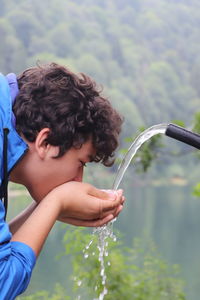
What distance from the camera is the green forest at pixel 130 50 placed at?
19891mm

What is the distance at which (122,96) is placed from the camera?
65.5 ft

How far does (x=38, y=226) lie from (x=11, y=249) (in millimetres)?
82

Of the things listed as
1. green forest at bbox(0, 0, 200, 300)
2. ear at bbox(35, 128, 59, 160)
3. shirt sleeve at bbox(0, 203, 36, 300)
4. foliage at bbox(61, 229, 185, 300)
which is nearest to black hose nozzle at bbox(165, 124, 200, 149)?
ear at bbox(35, 128, 59, 160)

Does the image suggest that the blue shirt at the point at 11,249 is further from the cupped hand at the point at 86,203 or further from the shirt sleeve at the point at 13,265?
the cupped hand at the point at 86,203

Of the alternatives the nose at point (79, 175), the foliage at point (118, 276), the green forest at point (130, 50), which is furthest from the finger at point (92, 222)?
the green forest at point (130, 50)

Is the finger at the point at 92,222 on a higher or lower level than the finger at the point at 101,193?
lower

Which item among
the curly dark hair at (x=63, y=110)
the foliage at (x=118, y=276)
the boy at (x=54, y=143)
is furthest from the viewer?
the foliage at (x=118, y=276)

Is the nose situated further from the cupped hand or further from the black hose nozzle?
the black hose nozzle

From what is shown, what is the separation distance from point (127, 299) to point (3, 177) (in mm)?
3516

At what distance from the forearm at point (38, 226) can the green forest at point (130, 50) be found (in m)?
13.1

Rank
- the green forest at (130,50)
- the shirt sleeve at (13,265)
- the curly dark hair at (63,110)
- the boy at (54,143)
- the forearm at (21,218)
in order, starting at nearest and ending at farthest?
the shirt sleeve at (13,265)
the boy at (54,143)
the curly dark hair at (63,110)
the forearm at (21,218)
the green forest at (130,50)

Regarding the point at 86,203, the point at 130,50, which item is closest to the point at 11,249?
the point at 86,203

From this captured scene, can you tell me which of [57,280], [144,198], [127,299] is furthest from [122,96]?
[127,299]

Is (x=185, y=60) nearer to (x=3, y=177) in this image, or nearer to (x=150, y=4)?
(x=150, y=4)
